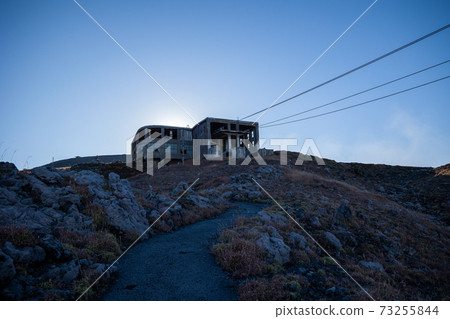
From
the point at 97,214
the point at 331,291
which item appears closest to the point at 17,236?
the point at 97,214

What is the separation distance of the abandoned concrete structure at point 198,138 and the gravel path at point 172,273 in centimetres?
3398

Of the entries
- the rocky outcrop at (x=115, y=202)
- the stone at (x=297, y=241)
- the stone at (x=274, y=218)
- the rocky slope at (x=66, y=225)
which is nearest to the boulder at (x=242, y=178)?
the rocky slope at (x=66, y=225)

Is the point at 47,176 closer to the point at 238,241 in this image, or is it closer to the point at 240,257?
the point at 238,241

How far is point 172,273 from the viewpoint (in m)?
7.20

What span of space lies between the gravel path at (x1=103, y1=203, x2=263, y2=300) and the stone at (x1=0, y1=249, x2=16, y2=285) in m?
2.12

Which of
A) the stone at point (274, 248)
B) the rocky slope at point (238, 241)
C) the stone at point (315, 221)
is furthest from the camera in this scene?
the stone at point (315, 221)

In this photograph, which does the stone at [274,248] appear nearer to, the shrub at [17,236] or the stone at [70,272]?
the stone at [70,272]

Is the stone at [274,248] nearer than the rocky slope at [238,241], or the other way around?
the rocky slope at [238,241]

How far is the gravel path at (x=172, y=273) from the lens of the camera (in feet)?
19.9

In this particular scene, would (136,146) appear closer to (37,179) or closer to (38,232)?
(37,179)

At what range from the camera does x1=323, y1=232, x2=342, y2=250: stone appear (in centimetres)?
1087

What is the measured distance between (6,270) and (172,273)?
3.94m

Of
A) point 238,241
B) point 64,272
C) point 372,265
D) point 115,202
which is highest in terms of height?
point 115,202
